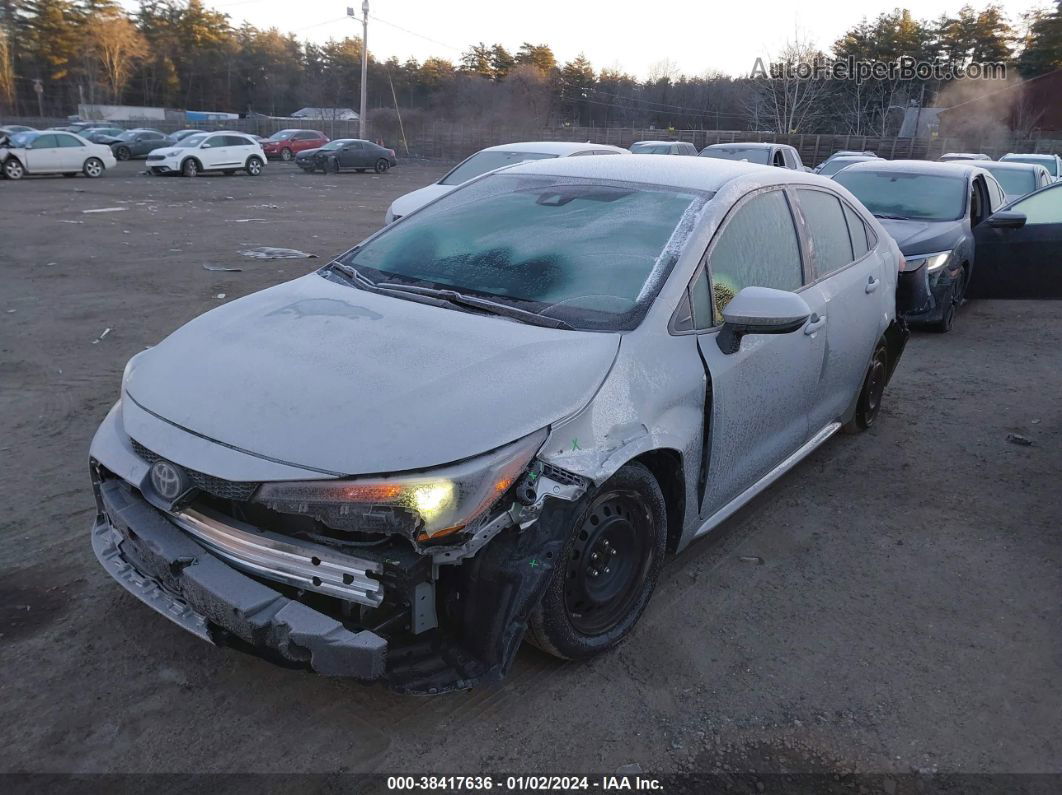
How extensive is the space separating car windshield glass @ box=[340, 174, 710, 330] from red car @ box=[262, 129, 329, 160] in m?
36.7

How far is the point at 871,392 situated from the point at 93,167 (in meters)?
26.9

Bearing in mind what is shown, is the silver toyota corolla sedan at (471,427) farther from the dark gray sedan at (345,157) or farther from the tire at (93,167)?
the dark gray sedan at (345,157)

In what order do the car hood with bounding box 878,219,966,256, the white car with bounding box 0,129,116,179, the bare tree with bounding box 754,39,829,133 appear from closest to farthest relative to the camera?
the car hood with bounding box 878,219,966,256 → the white car with bounding box 0,129,116,179 → the bare tree with bounding box 754,39,829,133

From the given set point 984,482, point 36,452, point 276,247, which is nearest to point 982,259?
point 984,482

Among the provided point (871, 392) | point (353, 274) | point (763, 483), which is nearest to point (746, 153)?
point (871, 392)

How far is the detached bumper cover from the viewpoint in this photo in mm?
2398

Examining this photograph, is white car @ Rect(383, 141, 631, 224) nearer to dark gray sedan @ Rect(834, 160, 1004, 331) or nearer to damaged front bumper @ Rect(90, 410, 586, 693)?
dark gray sedan @ Rect(834, 160, 1004, 331)

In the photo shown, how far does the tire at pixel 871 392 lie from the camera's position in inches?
209

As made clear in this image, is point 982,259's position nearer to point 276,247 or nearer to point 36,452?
point 36,452

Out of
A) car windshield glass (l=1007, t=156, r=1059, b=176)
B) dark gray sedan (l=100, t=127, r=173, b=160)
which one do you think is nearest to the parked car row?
car windshield glass (l=1007, t=156, r=1059, b=176)

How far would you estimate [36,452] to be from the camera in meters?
4.80

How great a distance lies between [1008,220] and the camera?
273 inches

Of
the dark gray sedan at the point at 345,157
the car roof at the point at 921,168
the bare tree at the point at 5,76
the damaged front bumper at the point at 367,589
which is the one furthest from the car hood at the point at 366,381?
the bare tree at the point at 5,76

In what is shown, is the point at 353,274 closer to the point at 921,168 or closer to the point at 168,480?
the point at 168,480
